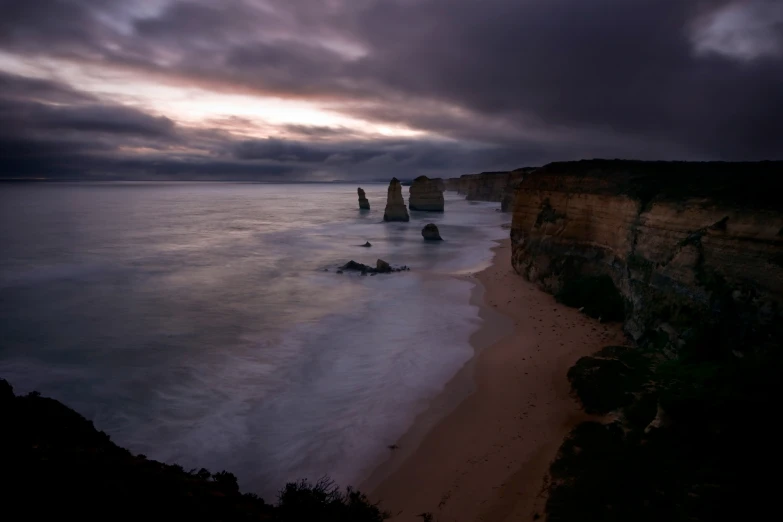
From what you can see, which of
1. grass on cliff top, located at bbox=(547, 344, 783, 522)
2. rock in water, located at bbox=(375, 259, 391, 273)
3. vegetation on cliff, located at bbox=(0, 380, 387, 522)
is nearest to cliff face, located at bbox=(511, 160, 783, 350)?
grass on cliff top, located at bbox=(547, 344, 783, 522)

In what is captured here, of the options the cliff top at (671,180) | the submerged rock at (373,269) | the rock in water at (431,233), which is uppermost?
the cliff top at (671,180)

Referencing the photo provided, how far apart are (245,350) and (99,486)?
1090cm

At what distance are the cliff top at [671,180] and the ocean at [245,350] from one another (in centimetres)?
789

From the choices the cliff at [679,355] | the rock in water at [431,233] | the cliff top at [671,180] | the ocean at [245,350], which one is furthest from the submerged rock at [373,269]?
the rock in water at [431,233]

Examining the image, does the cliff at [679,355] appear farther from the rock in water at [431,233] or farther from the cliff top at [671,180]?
the rock in water at [431,233]

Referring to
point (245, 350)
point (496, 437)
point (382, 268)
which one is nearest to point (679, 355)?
point (496, 437)

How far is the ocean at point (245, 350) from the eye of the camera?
10.1 m

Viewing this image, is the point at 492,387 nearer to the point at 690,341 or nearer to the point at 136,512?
the point at 690,341

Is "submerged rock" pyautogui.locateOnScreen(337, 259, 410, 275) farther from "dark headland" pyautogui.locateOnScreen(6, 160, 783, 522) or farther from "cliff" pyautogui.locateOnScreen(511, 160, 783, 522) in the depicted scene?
"dark headland" pyautogui.locateOnScreen(6, 160, 783, 522)

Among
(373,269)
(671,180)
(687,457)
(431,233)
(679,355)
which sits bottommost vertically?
(373,269)

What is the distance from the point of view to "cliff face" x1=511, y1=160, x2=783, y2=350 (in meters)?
9.40

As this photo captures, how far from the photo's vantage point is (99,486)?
5062 mm

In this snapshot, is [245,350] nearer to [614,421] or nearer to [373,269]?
[614,421]

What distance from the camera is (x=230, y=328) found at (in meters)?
18.1
